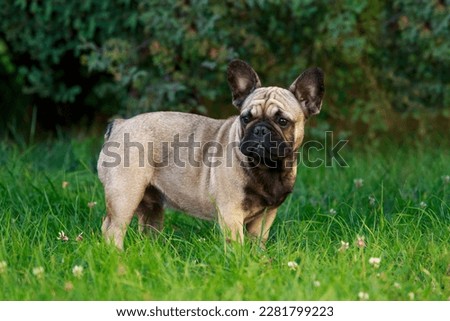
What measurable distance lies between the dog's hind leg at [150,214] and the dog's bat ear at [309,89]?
120cm

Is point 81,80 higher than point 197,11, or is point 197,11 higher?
point 197,11

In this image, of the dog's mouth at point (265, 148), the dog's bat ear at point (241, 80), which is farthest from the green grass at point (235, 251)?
the dog's bat ear at point (241, 80)

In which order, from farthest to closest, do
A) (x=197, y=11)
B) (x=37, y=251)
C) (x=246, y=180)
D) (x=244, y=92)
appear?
1. (x=197, y=11)
2. (x=244, y=92)
3. (x=246, y=180)
4. (x=37, y=251)

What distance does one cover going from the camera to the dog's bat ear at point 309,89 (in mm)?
5258

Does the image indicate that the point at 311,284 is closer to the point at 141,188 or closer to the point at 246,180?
the point at 246,180

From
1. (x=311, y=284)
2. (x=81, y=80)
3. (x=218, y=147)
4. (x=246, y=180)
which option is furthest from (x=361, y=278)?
(x=81, y=80)

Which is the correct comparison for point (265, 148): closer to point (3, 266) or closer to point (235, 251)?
point (235, 251)

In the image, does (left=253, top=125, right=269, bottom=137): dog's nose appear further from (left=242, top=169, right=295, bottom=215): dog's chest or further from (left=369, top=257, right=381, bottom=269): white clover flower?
(left=369, top=257, right=381, bottom=269): white clover flower

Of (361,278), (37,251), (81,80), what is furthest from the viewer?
(81,80)

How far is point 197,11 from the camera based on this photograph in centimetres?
791

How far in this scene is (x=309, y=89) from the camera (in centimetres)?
530

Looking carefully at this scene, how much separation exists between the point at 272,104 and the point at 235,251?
1.01 meters
